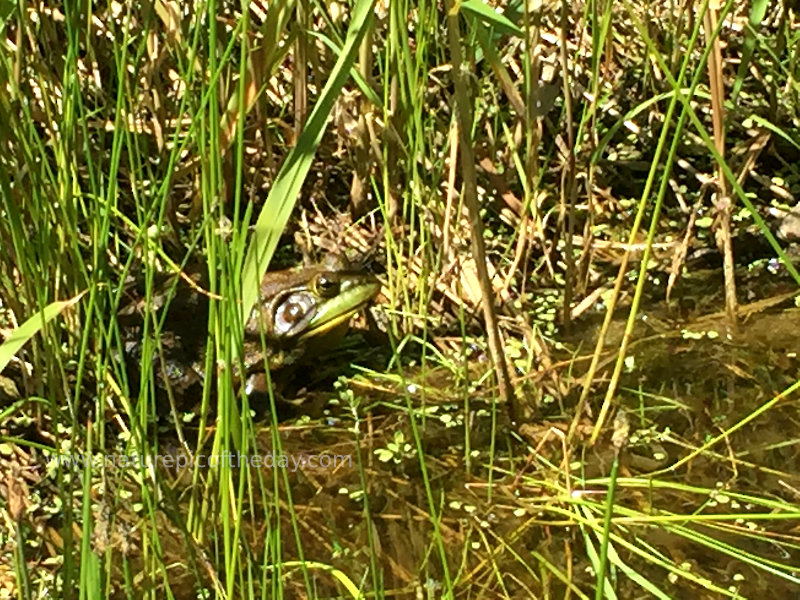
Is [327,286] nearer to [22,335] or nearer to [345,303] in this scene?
[345,303]

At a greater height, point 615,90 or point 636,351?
point 615,90

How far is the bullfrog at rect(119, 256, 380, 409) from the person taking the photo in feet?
6.20

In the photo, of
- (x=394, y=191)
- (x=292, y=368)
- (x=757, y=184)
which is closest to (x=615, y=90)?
(x=757, y=184)

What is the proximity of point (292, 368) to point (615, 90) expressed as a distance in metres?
0.97

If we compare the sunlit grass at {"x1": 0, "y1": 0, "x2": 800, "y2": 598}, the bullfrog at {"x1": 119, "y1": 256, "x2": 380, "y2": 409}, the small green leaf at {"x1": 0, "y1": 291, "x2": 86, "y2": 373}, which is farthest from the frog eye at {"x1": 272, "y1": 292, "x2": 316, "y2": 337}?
the small green leaf at {"x1": 0, "y1": 291, "x2": 86, "y2": 373}

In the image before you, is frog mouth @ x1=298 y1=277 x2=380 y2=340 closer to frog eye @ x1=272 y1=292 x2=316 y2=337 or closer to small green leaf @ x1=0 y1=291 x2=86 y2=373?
frog eye @ x1=272 y1=292 x2=316 y2=337

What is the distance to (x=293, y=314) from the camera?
2.01 metres

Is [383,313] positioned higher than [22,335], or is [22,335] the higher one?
[22,335]

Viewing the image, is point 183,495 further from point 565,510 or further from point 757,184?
point 757,184

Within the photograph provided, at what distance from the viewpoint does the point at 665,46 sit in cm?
233

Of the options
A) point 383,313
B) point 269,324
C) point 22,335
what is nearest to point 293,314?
point 269,324

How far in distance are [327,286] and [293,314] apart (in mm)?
81

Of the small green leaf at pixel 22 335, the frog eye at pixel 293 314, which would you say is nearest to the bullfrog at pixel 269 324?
the frog eye at pixel 293 314

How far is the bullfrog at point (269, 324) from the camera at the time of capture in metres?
1.89
